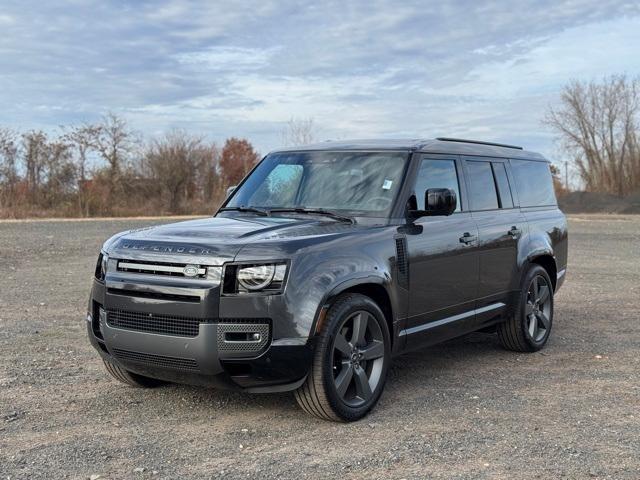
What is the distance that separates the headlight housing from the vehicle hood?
0.09 meters

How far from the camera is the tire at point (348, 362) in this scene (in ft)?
15.0

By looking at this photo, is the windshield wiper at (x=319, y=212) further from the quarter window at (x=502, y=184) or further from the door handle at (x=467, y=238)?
the quarter window at (x=502, y=184)

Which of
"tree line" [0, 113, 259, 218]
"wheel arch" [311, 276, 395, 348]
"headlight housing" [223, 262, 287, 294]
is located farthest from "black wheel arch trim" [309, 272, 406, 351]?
"tree line" [0, 113, 259, 218]

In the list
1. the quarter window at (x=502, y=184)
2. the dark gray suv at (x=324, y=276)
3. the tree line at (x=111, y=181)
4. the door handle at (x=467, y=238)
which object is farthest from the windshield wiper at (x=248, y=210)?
the tree line at (x=111, y=181)

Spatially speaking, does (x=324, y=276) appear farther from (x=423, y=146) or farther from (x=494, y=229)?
(x=494, y=229)

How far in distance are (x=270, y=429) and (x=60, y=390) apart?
1.94 m

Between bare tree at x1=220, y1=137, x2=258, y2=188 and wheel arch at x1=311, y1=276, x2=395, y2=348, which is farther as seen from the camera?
bare tree at x1=220, y1=137, x2=258, y2=188

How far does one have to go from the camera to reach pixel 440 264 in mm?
5656

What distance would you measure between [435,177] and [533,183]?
2.13m

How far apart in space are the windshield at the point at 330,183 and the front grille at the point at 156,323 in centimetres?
163

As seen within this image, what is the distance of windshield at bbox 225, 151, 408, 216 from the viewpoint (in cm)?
557

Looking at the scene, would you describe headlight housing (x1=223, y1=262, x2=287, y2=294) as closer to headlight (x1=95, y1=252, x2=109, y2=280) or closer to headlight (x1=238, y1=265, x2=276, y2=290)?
headlight (x1=238, y1=265, x2=276, y2=290)

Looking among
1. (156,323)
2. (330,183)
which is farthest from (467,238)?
(156,323)

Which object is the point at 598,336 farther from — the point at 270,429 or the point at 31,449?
the point at 31,449
